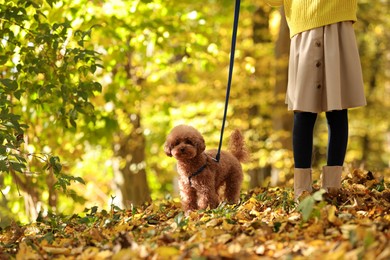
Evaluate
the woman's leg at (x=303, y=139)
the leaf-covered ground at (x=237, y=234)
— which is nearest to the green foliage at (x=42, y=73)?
the leaf-covered ground at (x=237, y=234)

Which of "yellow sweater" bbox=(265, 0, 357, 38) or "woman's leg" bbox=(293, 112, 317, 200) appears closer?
"yellow sweater" bbox=(265, 0, 357, 38)

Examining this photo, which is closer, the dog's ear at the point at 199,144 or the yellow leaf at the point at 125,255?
the yellow leaf at the point at 125,255

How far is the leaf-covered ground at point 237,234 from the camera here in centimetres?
263

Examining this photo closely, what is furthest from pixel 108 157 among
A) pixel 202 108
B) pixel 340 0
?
pixel 340 0

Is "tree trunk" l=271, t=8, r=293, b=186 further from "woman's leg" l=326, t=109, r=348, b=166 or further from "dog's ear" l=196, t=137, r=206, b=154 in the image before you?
"dog's ear" l=196, t=137, r=206, b=154

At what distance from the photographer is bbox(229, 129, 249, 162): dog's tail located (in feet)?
15.1

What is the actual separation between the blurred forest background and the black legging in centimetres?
150

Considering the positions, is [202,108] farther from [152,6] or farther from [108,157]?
[152,6]

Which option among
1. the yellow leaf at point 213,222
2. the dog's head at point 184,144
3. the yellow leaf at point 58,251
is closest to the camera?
the yellow leaf at point 58,251

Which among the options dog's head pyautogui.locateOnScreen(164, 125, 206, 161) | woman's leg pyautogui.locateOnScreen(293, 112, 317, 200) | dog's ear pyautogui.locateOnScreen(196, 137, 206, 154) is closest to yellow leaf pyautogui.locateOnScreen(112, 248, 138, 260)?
dog's head pyautogui.locateOnScreen(164, 125, 206, 161)

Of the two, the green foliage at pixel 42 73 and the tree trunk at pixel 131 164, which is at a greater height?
the green foliage at pixel 42 73

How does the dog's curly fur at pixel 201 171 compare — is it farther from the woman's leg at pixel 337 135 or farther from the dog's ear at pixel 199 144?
the woman's leg at pixel 337 135

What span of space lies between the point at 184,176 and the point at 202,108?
262 inches

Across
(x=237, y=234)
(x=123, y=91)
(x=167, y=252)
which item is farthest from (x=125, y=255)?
(x=123, y=91)
